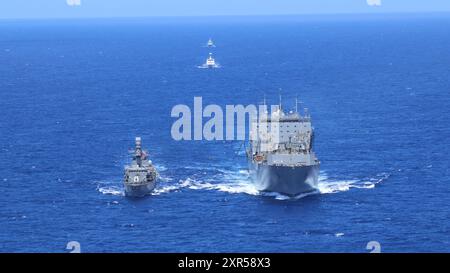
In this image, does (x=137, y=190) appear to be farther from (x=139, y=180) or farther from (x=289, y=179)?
(x=289, y=179)

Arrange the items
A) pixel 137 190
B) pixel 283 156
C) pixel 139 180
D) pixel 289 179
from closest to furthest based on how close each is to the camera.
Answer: pixel 137 190 < pixel 139 180 < pixel 289 179 < pixel 283 156

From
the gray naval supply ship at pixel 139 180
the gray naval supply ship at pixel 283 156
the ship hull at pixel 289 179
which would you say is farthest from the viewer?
the gray naval supply ship at pixel 283 156

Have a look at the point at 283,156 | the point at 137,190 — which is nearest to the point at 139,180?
the point at 137,190

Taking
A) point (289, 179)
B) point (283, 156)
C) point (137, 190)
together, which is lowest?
point (137, 190)

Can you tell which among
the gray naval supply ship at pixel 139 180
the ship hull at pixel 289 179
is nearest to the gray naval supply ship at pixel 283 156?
the ship hull at pixel 289 179

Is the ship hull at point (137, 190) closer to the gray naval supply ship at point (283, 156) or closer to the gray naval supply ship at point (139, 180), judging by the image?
the gray naval supply ship at point (139, 180)

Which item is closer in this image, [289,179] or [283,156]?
[289,179]

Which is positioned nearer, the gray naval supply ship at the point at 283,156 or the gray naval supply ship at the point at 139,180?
the gray naval supply ship at the point at 139,180
